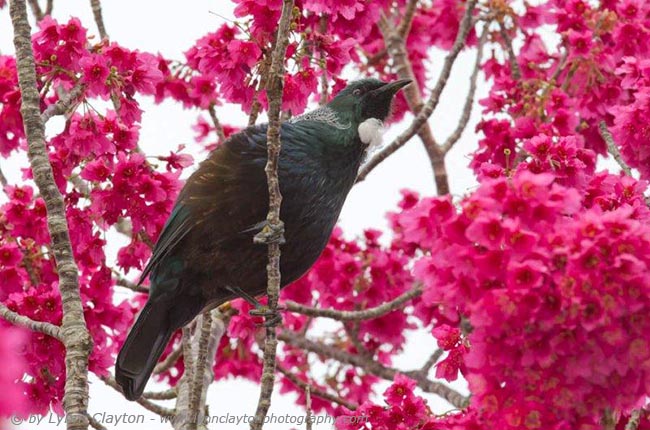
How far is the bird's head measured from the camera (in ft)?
16.3

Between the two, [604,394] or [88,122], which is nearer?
[604,394]

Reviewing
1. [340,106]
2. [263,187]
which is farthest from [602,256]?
[340,106]

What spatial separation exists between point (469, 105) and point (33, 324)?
2979 millimetres

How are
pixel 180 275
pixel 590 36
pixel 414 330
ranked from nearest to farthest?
pixel 180 275 < pixel 590 36 < pixel 414 330

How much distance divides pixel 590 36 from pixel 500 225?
3105 millimetres

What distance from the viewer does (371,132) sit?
4922 mm

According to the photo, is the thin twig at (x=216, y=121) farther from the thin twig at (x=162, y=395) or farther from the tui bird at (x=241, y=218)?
the thin twig at (x=162, y=395)

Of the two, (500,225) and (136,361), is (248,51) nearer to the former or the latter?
(136,361)

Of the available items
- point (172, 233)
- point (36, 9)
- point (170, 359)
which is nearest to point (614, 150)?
point (172, 233)

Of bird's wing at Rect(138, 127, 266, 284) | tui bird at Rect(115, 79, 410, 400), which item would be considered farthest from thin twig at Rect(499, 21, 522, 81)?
bird's wing at Rect(138, 127, 266, 284)

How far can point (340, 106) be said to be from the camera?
502 centimetres

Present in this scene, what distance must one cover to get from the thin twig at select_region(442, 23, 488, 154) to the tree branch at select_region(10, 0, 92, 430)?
2.71 metres

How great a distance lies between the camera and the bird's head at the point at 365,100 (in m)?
4.98

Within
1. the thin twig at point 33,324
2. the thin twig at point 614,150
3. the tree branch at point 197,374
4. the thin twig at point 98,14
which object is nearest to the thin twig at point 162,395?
the tree branch at point 197,374
